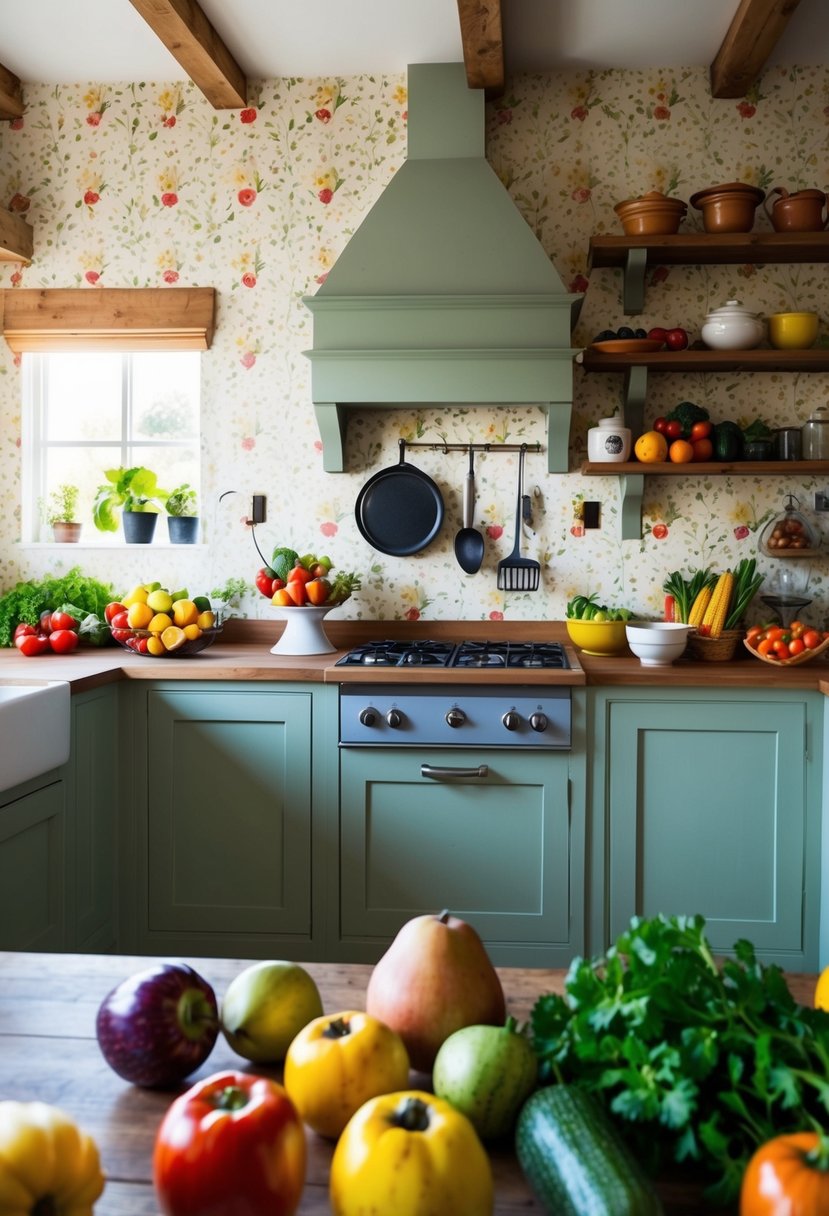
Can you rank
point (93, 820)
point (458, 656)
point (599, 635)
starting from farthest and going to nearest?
point (599, 635) → point (458, 656) → point (93, 820)

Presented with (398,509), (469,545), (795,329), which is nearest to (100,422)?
(398,509)

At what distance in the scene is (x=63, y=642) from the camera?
3119 millimetres

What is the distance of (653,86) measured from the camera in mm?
3301

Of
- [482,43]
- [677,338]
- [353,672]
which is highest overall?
[482,43]

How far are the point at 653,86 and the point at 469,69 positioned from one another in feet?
2.23

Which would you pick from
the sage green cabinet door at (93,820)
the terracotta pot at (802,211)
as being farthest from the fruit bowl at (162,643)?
the terracotta pot at (802,211)

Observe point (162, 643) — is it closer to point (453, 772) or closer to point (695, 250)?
point (453, 772)

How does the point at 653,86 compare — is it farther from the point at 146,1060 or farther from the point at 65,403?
the point at 146,1060

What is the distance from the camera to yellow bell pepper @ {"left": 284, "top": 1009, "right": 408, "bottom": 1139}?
683 millimetres

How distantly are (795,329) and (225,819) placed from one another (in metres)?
2.31

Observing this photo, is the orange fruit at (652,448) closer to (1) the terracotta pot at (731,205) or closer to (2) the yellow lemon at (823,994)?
(1) the terracotta pot at (731,205)

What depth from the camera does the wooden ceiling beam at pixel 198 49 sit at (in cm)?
274

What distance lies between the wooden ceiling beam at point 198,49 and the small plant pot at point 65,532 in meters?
1.54

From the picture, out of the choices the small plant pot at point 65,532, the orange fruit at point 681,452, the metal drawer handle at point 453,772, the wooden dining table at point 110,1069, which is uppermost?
the orange fruit at point 681,452
